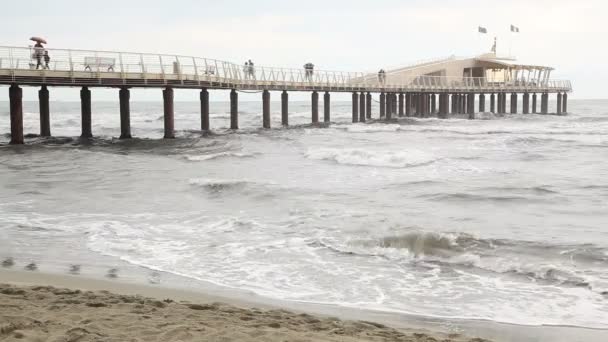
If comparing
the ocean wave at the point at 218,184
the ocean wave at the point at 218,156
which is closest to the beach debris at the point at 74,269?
the ocean wave at the point at 218,184

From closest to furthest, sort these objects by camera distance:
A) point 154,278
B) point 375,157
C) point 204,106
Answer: point 154,278 < point 375,157 < point 204,106

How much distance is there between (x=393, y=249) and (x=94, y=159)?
12618 millimetres

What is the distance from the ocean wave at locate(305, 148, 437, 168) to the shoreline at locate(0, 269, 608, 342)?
521 inches

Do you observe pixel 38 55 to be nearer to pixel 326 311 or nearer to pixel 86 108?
pixel 86 108

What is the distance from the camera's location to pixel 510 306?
243 inches

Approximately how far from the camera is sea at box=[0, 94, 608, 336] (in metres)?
6.74

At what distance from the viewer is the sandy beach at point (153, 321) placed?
465 cm

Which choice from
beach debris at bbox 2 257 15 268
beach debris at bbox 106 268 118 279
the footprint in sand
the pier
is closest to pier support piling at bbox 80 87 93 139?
the pier

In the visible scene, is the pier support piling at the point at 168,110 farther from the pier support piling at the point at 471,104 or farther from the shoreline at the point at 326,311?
the pier support piling at the point at 471,104

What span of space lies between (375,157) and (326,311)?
15166mm

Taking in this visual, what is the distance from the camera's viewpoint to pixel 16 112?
942 inches

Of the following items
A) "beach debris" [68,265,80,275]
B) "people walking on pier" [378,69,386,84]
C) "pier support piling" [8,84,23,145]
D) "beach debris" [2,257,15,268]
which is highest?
"people walking on pier" [378,69,386,84]

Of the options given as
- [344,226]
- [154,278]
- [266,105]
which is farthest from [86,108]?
[154,278]

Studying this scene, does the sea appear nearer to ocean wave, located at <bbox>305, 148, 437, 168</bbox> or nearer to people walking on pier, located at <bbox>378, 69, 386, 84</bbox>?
ocean wave, located at <bbox>305, 148, 437, 168</bbox>
